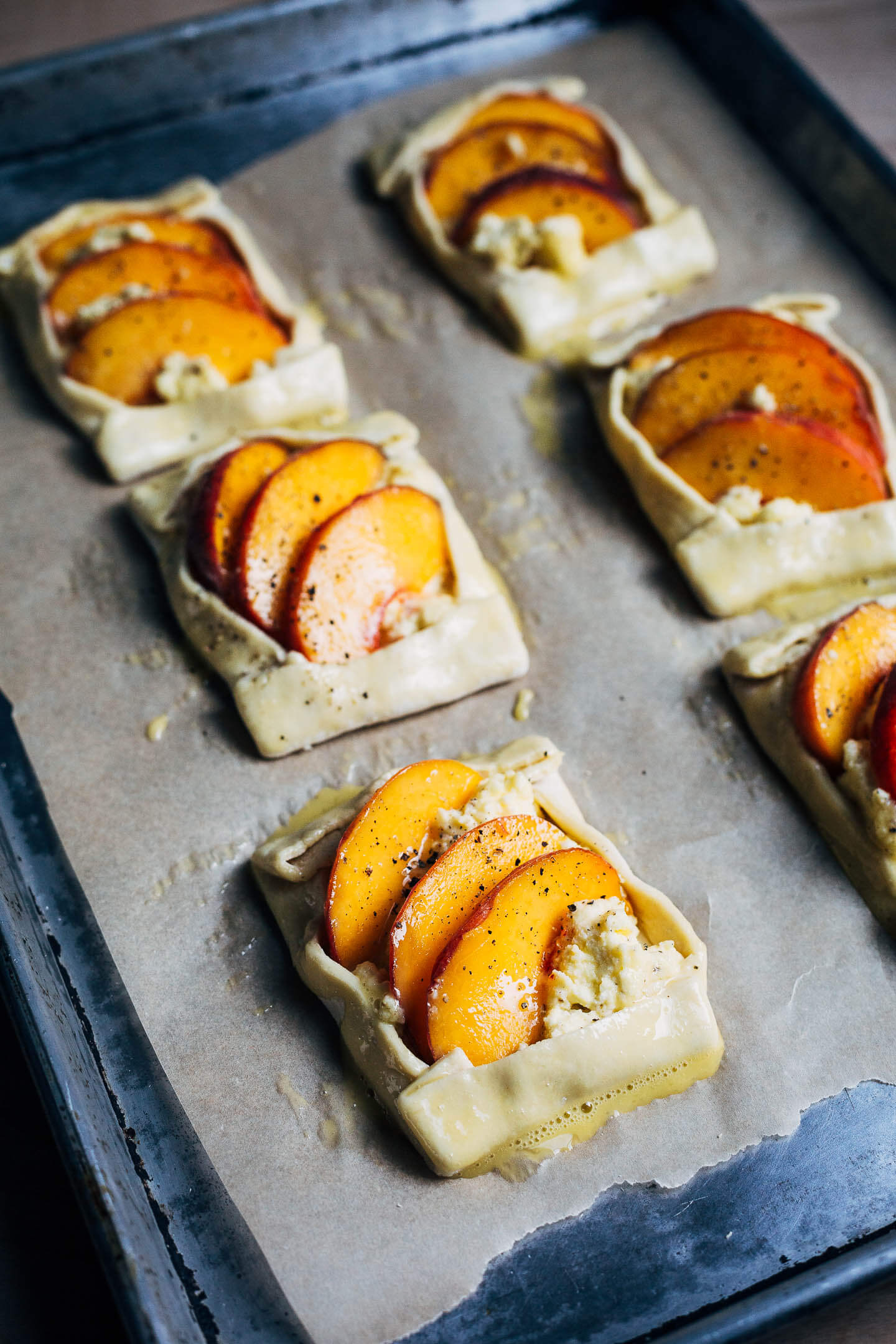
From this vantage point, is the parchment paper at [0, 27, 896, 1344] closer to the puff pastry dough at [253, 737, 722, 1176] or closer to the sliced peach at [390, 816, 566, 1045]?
the puff pastry dough at [253, 737, 722, 1176]

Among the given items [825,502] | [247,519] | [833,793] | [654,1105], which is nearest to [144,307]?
[247,519]

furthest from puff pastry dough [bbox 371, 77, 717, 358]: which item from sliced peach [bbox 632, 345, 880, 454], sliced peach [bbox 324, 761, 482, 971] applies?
sliced peach [bbox 324, 761, 482, 971]

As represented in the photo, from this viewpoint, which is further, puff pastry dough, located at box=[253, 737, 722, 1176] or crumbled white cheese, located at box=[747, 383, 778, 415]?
crumbled white cheese, located at box=[747, 383, 778, 415]

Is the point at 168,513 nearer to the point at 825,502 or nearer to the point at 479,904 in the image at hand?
the point at 479,904

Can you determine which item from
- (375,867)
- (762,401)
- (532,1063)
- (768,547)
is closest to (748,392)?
(762,401)

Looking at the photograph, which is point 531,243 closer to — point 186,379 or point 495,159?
point 495,159

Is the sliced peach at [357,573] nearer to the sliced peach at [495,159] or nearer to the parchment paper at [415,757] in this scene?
the parchment paper at [415,757]
